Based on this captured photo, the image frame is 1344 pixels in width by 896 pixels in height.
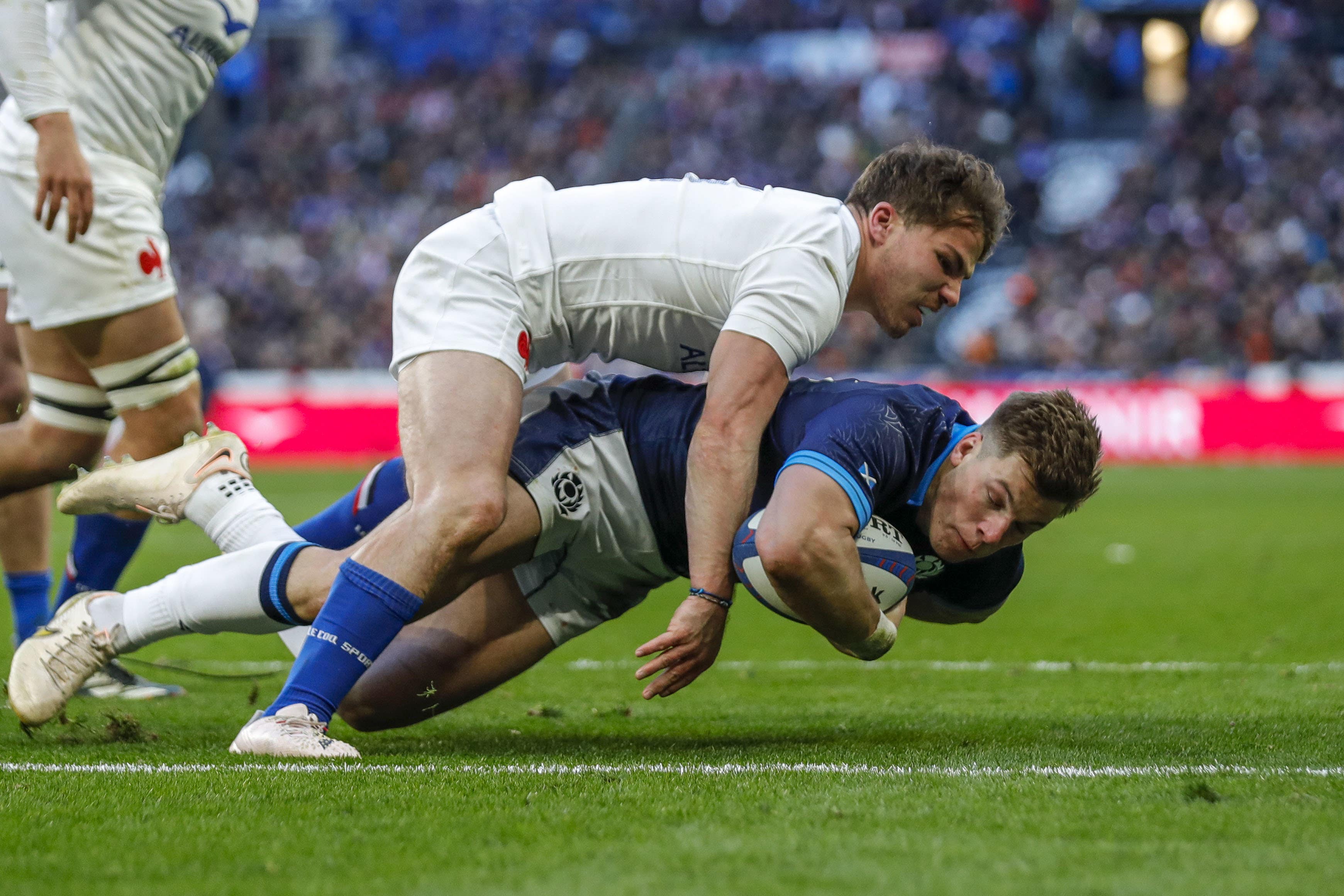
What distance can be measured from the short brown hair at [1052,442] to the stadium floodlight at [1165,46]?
26.7m

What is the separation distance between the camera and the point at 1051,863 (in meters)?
2.32

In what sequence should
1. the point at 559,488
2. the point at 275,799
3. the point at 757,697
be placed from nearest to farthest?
the point at 275,799, the point at 559,488, the point at 757,697

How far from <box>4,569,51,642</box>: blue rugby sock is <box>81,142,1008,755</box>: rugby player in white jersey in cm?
109

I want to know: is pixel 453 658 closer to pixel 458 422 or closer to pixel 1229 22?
pixel 458 422

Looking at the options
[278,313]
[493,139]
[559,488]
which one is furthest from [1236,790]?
[493,139]

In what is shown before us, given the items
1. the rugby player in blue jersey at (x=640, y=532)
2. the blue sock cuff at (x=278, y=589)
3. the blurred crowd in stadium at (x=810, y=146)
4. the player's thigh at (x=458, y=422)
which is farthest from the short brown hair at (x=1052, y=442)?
the blurred crowd in stadium at (x=810, y=146)

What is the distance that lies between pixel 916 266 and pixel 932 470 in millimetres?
538

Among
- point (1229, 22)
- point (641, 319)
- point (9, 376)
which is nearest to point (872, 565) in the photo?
point (641, 319)

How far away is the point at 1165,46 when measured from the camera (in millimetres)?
27969

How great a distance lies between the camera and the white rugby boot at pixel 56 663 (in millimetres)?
3580

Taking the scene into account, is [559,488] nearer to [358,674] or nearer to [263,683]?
[358,674]

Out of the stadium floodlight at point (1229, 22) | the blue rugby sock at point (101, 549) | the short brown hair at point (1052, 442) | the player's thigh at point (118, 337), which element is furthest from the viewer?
the stadium floodlight at point (1229, 22)

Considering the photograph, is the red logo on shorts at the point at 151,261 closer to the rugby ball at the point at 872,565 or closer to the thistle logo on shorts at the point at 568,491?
the thistle logo on shorts at the point at 568,491

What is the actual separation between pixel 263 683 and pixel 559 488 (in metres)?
1.78
